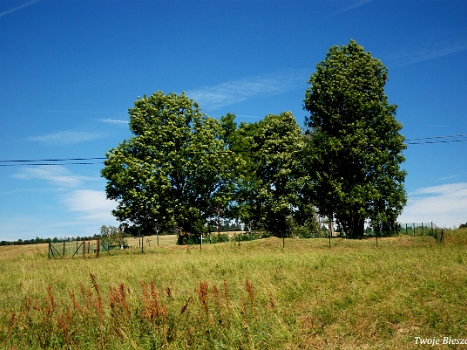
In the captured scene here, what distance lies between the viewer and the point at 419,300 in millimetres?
7957

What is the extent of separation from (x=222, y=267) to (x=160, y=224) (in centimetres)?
2241

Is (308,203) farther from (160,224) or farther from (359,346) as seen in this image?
(359,346)

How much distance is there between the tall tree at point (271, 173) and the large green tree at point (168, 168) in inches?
170

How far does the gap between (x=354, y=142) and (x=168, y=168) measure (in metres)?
18.2

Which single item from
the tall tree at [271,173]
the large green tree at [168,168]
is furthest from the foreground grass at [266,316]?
the tall tree at [271,173]

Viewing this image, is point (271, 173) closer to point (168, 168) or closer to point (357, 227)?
point (357, 227)

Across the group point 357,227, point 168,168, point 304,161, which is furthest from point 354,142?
point 168,168

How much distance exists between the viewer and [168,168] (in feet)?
115

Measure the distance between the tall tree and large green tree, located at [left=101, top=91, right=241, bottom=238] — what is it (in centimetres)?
431

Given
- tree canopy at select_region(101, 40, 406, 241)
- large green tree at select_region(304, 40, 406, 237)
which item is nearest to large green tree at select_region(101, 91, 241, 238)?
tree canopy at select_region(101, 40, 406, 241)

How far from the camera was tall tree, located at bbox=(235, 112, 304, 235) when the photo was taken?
4206 centimetres

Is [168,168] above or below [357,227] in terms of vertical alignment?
above

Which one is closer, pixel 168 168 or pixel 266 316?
pixel 266 316

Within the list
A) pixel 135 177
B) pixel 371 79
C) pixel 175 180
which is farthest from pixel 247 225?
pixel 371 79
